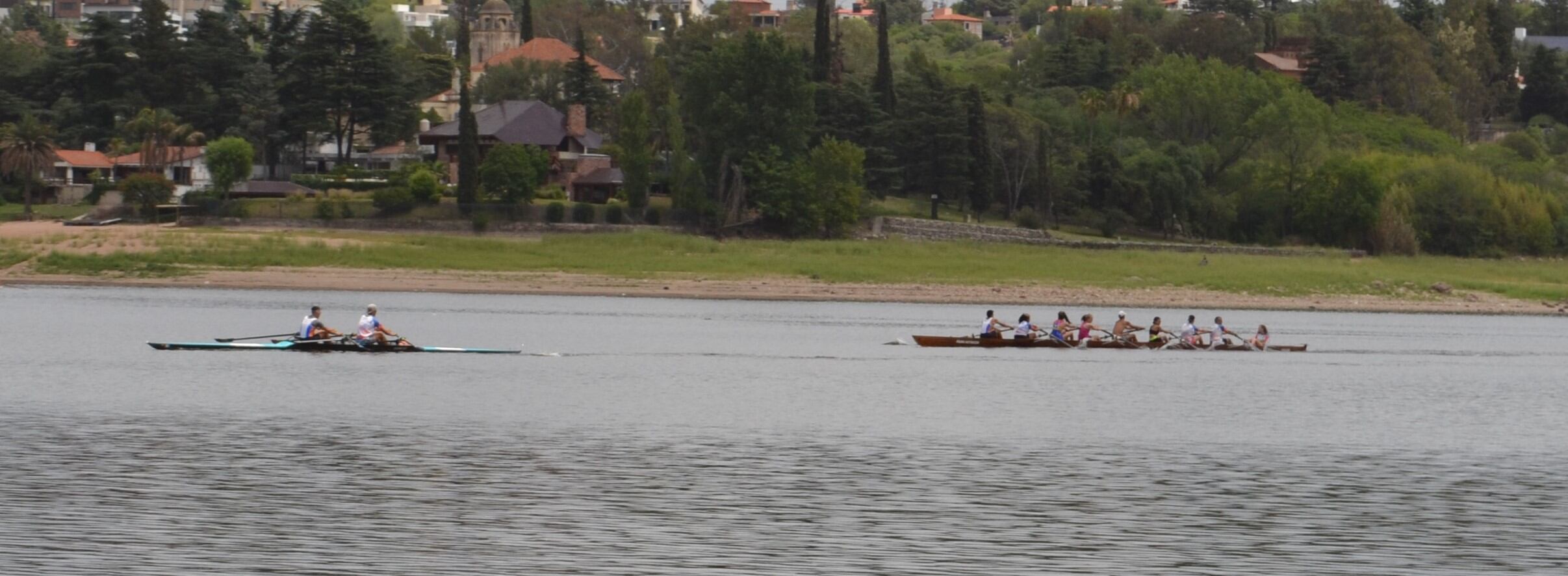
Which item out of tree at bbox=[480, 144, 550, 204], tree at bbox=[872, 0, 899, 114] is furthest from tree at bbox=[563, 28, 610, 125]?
tree at bbox=[480, 144, 550, 204]

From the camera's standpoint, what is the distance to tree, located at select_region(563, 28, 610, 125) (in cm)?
11175

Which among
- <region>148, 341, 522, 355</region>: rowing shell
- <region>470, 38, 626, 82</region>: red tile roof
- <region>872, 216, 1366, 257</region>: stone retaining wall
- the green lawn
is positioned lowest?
<region>148, 341, 522, 355</region>: rowing shell

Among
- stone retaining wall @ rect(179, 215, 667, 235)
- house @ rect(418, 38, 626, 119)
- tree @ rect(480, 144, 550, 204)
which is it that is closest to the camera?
stone retaining wall @ rect(179, 215, 667, 235)

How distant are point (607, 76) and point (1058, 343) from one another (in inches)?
3413

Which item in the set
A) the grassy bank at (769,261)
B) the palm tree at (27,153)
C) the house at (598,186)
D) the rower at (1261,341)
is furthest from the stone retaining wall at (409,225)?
the rower at (1261,341)

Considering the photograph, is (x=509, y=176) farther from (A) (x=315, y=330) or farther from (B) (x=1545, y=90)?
(B) (x=1545, y=90)

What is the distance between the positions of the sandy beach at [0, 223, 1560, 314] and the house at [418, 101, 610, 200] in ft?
78.8

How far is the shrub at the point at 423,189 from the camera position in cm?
8475

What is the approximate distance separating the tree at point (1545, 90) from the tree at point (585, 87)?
3275 inches

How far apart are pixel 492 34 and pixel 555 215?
7855 cm

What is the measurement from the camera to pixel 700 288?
2923 inches

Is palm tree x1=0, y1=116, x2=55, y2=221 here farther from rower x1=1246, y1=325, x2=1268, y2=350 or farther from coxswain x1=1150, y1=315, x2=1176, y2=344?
rower x1=1246, y1=325, x2=1268, y2=350

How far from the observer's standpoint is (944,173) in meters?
98.0

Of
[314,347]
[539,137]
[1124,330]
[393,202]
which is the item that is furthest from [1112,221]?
[314,347]
